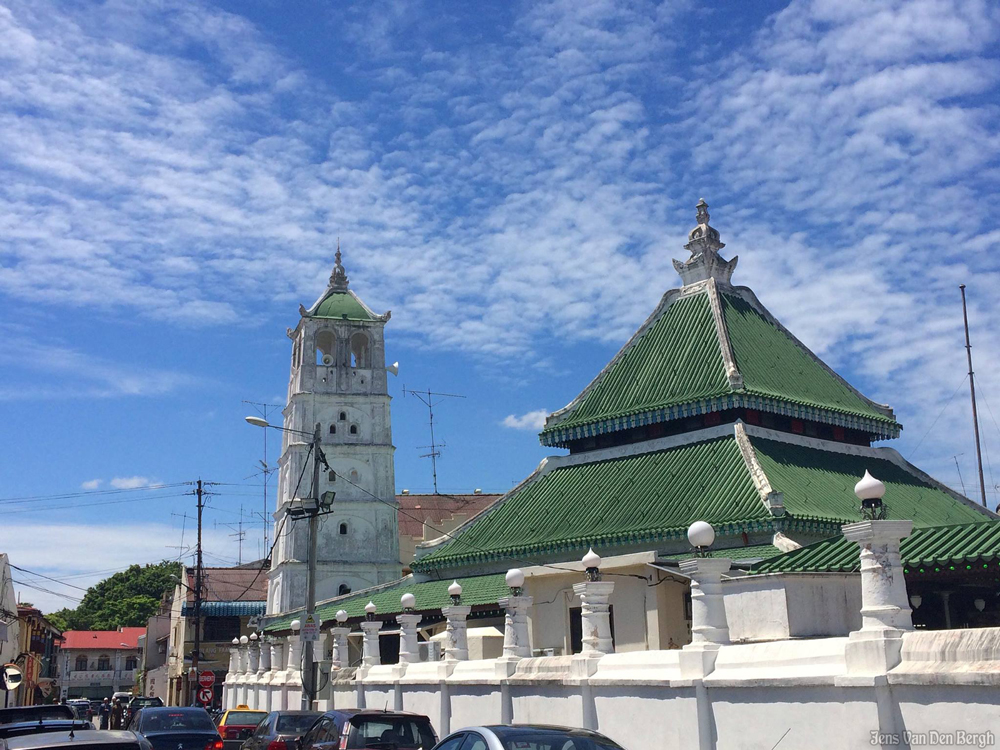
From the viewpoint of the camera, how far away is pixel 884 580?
1105cm

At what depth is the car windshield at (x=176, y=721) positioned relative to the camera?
1777 centimetres

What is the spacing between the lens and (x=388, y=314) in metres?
67.6

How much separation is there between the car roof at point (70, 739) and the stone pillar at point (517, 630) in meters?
10.1

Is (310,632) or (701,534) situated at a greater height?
(701,534)

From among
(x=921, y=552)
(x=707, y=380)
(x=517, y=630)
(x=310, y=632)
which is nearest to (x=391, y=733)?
(x=517, y=630)

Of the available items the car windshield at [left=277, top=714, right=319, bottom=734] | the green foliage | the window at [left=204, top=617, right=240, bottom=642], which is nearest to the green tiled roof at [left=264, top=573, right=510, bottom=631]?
the car windshield at [left=277, top=714, right=319, bottom=734]

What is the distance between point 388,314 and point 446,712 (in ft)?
157

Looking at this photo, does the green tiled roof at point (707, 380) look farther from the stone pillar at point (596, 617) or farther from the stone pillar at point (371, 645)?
the stone pillar at point (596, 617)

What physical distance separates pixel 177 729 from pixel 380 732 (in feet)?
14.9

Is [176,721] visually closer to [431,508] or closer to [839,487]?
[839,487]

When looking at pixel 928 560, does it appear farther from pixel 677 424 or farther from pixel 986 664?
pixel 677 424

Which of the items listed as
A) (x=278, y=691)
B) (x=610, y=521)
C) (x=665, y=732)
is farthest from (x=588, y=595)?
(x=278, y=691)

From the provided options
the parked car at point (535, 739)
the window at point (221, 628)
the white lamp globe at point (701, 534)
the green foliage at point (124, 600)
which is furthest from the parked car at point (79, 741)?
the green foliage at point (124, 600)

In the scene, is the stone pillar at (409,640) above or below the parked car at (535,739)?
above
